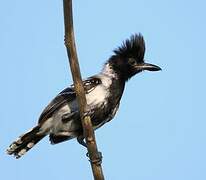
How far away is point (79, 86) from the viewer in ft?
18.8

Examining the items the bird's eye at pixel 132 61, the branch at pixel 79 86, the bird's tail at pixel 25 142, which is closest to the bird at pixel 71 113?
the bird's tail at pixel 25 142

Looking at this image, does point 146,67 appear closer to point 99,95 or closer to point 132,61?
point 132,61

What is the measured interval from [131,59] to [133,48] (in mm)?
182

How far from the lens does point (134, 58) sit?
879cm

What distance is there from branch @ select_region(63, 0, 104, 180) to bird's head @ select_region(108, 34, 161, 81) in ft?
9.08

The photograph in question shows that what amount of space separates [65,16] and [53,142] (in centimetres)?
312

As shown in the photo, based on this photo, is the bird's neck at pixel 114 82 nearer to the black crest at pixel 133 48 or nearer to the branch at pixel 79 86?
the black crest at pixel 133 48

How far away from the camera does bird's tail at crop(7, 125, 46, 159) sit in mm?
8031

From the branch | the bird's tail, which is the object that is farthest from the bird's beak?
the branch

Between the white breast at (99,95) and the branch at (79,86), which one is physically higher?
the white breast at (99,95)

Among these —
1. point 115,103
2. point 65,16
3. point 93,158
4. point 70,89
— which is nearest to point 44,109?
point 70,89

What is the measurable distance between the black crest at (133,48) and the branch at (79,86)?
116 inches

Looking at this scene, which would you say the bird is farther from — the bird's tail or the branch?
the branch

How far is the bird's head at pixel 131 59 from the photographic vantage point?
8.66 meters
